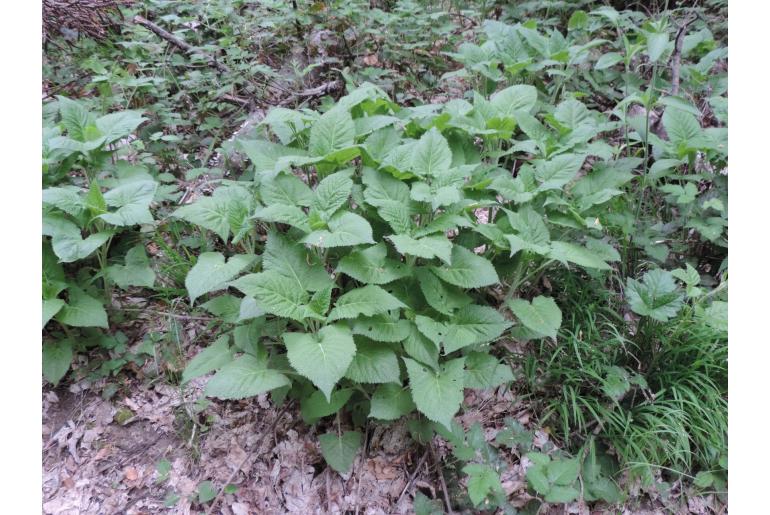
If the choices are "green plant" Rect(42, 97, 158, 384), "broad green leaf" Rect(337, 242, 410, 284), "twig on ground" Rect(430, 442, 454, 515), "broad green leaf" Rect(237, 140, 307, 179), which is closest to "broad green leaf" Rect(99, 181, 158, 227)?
"green plant" Rect(42, 97, 158, 384)

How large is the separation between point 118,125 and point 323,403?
1821 millimetres

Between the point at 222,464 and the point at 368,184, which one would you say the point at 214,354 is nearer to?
the point at 222,464

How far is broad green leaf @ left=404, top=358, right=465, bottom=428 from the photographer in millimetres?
1909

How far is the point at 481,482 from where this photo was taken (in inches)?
79.1

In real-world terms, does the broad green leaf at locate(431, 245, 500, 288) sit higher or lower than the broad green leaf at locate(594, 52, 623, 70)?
lower

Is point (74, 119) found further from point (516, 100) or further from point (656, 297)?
point (656, 297)

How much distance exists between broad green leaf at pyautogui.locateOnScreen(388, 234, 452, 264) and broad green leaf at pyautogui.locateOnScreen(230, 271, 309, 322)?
0.43 meters

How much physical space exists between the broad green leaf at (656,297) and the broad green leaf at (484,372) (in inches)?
28.0

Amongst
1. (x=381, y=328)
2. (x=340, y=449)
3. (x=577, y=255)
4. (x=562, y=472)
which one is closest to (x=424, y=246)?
(x=381, y=328)

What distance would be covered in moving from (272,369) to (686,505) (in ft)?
6.21

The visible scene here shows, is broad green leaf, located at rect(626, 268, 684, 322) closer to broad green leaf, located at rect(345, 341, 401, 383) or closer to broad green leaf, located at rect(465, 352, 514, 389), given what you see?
broad green leaf, located at rect(465, 352, 514, 389)

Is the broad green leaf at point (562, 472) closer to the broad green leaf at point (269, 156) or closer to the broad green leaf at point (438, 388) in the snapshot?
the broad green leaf at point (438, 388)

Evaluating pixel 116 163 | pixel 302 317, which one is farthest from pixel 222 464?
pixel 116 163

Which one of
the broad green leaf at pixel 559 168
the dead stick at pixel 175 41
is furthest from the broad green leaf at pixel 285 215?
the dead stick at pixel 175 41
